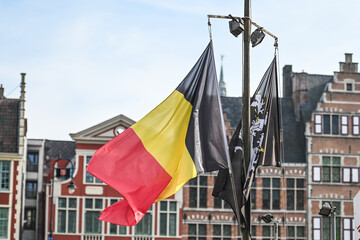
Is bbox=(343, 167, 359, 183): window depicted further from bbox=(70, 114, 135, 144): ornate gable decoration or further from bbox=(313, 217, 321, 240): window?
bbox=(70, 114, 135, 144): ornate gable decoration

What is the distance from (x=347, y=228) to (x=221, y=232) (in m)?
6.65

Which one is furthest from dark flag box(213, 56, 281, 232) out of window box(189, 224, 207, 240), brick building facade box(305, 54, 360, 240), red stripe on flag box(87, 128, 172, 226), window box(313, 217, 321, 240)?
window box(313, 217, 321, 240)

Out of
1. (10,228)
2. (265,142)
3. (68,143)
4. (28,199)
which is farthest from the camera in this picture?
(68,143)

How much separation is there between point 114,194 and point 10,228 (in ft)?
17.9

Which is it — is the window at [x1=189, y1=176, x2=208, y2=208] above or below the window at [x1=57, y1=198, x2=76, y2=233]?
above

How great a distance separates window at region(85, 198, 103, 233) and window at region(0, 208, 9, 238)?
13.1 feet

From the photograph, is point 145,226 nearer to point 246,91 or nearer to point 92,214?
point 92,214

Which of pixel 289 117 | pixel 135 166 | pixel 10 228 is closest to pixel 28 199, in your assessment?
pixel 10 228

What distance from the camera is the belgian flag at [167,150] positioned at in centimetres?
978

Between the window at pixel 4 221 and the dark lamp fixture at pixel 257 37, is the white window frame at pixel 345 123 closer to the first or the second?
the window at pixel 4 221

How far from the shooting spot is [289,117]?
140 feet

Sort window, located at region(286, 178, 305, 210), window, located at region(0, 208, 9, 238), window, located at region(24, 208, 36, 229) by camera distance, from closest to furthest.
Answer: window, located at region(0, 208, 9, 238) → window, located at region(286, 178, 305, 210) → window, located at region(24, 208, 36, 229)

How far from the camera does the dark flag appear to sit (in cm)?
977

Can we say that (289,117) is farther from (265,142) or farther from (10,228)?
(265,142)
